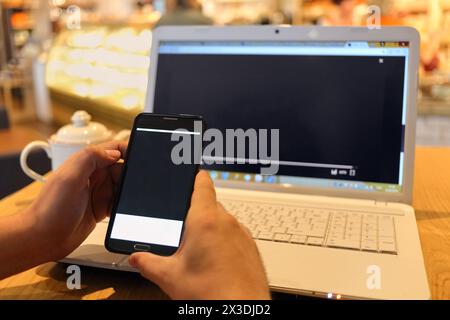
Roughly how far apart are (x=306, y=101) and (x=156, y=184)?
350 millimetres

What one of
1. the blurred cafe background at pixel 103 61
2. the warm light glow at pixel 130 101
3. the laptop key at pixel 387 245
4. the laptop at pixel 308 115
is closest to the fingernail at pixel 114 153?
the laptop at pixel 308 115

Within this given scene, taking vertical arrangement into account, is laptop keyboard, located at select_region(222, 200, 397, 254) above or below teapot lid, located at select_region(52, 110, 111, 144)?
below

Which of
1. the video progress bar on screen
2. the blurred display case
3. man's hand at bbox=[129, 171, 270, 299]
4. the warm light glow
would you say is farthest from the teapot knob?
the warm light glow

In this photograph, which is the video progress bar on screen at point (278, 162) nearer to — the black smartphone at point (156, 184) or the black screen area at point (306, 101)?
the black screen area at point (306, 101)

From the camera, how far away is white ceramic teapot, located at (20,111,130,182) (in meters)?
0.86

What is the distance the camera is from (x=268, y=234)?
678 mm

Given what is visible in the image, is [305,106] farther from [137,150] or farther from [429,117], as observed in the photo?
[429,117]

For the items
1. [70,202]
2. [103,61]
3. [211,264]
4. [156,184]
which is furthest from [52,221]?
[103,61]

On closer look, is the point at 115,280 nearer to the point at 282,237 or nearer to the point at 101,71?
the point at 282,237

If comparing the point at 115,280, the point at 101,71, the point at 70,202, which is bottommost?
the point at 115,280

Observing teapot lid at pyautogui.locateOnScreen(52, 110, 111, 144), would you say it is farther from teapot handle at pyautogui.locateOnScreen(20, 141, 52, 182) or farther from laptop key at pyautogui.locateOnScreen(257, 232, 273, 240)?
laptop key at pyautogui.locateOnScreen(257, 232, 273, 240)

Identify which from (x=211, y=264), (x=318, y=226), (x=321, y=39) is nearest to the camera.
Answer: (x=211, y=264)

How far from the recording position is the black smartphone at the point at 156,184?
0.58 metres

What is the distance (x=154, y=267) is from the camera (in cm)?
47
